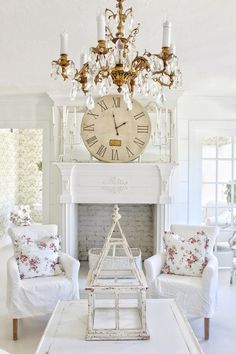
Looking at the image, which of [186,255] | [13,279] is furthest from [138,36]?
[13,279]

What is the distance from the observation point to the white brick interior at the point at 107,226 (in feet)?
18.5

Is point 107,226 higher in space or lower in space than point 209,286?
higher

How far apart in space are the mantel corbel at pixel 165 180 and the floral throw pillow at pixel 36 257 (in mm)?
1658

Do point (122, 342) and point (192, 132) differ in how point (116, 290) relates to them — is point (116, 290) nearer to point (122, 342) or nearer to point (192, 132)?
point (122, 342)

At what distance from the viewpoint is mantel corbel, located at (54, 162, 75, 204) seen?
4.83m

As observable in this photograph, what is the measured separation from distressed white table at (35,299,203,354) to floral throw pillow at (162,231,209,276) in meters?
0.92

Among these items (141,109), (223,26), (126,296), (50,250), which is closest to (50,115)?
(141,109)

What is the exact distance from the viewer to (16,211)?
282 inches

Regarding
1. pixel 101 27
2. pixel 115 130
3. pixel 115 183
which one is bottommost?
pixel 115 183

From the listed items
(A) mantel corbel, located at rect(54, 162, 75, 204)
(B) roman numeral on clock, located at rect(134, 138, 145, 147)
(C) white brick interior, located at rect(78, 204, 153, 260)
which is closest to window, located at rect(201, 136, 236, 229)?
(C) white brick interior, located at rect(78, 204, 153, 260)

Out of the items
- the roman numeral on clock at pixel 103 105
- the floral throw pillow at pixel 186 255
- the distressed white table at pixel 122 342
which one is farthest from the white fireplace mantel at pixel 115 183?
the distressed white table at pixel 122 342

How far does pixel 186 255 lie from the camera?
3.68m

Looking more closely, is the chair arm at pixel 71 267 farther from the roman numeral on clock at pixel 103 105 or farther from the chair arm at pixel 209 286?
the roman numeral on clock at pixel 103 105

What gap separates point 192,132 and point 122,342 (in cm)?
348
